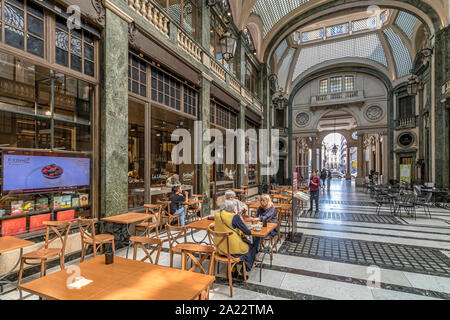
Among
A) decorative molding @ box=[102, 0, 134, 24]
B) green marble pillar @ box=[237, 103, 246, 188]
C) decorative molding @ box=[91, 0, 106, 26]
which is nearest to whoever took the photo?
decorative molding @ box=[91, 0, 106, 26]

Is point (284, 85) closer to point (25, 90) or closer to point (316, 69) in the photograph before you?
point (316, 69)

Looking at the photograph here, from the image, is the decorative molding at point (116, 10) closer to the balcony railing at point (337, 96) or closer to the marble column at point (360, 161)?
the balcony railing at point (337, 96)

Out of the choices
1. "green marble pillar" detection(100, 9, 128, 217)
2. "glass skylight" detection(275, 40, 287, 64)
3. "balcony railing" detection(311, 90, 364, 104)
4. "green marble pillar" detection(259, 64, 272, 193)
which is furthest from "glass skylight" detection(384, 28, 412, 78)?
"green marble pillar" detection(100, 9, 128, 217)

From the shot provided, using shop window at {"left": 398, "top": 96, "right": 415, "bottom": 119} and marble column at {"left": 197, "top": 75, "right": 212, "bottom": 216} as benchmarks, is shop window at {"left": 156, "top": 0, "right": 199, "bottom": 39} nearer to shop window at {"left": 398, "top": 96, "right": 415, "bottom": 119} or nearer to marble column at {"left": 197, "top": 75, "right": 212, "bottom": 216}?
marble column at {"left": 197, "top": 75, "right": 212, "bottom": 216}

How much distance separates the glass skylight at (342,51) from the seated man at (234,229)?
21113 mm

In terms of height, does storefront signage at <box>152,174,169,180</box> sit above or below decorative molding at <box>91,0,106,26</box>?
below

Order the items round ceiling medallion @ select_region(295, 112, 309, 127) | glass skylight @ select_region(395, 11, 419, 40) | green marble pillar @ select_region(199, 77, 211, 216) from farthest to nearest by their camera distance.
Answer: round ceiling medallion @ select_region(295, 112, 309, 127)
glass skylight @ select_region(395, 11, 419, 40)
green marble pillar @ select_region(199, 77, 211, 216)

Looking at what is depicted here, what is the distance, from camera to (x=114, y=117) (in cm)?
475

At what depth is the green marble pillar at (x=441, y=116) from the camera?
11469 millimetres

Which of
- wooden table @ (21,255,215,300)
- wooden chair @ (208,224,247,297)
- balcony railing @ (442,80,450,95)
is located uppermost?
balcony railing @ (442,80,450,95)

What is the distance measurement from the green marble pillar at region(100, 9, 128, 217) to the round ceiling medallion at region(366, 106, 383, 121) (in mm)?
20831

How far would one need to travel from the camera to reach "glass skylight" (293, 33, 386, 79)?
731 inches

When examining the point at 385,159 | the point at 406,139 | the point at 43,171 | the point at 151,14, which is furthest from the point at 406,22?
the point at 43,171

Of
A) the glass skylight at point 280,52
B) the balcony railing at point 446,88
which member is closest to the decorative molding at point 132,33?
the balcony railing at point 446,88
